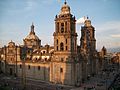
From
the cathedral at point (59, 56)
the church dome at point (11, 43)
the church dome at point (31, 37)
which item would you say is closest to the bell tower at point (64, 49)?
the cathedral at point (59, 56)

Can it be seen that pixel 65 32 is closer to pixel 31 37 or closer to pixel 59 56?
pixel 59 56

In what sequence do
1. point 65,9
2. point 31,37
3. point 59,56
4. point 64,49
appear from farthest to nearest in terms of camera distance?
1. point 31,37
2. point 65,9
3. point 59,56
4. point 64,49

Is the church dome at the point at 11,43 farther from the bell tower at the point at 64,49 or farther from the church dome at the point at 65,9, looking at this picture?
the church dome at the point at 65,9

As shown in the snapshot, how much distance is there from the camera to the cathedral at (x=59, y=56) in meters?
51.1

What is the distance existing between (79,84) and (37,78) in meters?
12.2

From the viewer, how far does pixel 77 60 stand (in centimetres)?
5331

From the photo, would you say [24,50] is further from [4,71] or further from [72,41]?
[72,41]

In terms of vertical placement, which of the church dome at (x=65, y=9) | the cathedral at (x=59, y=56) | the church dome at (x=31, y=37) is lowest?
the cathedral at (x=59, y=56)

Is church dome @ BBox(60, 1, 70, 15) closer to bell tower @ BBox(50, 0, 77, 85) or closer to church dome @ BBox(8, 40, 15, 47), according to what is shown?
bell tower @ BBox(50, 0, 77, 85)

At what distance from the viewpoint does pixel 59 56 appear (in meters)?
51.9

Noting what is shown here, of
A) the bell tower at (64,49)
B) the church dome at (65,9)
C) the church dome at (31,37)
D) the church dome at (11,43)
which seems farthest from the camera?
the church dome at (31,37)

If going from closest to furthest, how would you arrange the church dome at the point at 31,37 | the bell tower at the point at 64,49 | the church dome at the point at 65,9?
the bell tower at the point at 64,49 < the church dome at the point at 65,9 < the church dome at the point at 31,37

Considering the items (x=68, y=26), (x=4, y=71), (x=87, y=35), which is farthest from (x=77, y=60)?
(x=4, y=71)

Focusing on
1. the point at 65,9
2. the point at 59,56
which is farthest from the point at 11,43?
the point at 65,9
